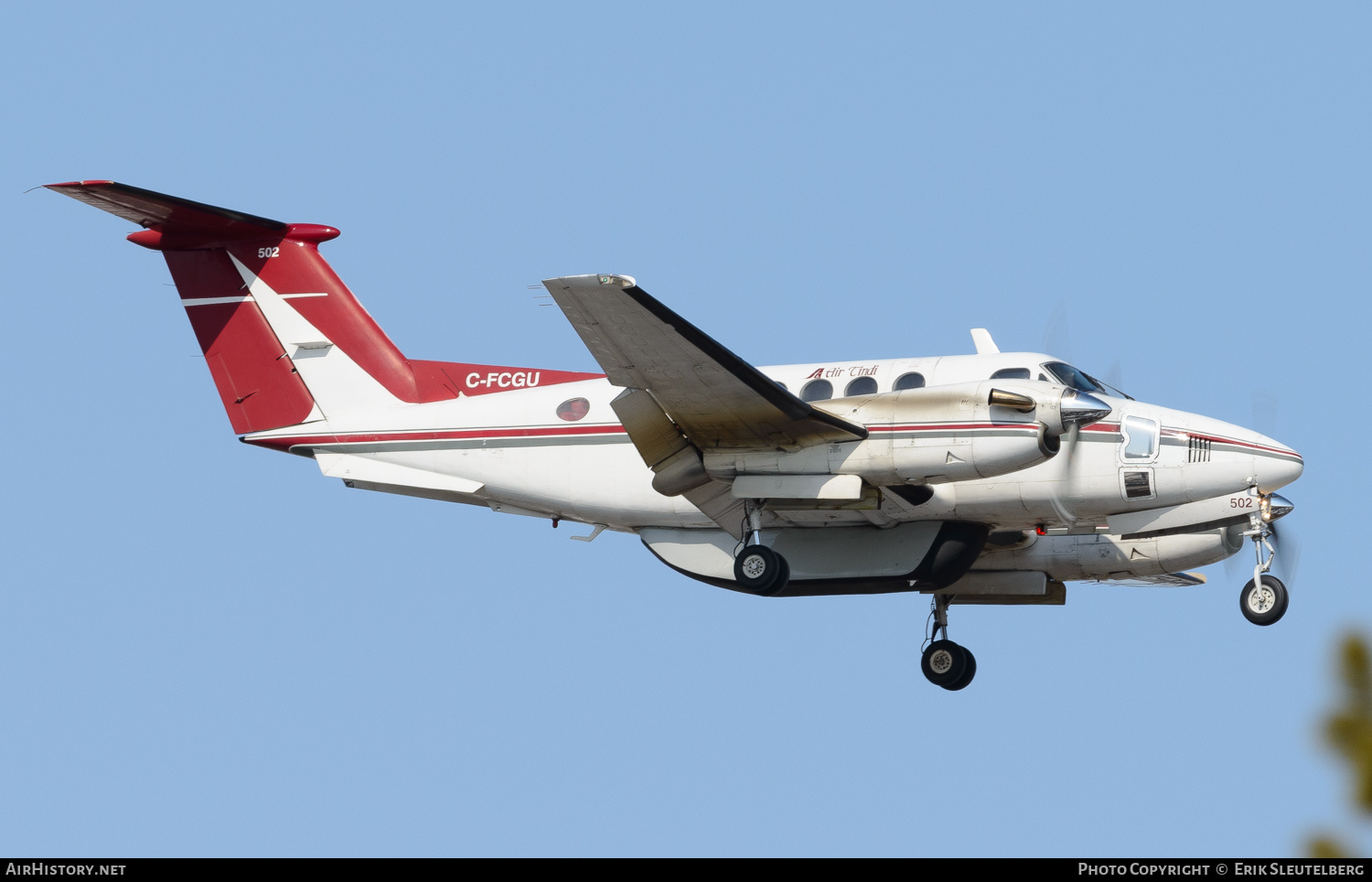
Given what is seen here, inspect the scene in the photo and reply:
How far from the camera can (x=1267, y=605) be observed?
15148 mm

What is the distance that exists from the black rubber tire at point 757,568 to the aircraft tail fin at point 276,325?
451 centimetres

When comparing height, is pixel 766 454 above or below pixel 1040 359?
below

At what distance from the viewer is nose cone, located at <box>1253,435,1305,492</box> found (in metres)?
15.2

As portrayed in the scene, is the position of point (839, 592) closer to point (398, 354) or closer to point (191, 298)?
point (398, 354)

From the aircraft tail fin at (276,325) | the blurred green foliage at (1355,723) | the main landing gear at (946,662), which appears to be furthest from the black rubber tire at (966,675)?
the blurred green foliage at (1355,723)

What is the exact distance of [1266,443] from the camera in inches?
606

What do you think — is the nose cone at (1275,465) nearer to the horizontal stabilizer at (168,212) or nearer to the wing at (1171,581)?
the wing at (1171,581)

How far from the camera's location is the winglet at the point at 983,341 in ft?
55.7

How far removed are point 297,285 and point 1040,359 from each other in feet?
30.0

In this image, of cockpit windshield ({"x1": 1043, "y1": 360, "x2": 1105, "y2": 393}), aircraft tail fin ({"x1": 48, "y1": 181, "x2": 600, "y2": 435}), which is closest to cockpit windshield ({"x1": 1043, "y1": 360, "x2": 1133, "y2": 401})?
cockpit windshield ({"x1": 1043, "y1": 360, "x2": 1105, "y2": 393})

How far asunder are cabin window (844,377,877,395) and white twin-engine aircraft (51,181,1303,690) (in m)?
0.03

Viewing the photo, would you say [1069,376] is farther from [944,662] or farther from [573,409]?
[573,409]

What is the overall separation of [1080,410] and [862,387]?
2.39 m
